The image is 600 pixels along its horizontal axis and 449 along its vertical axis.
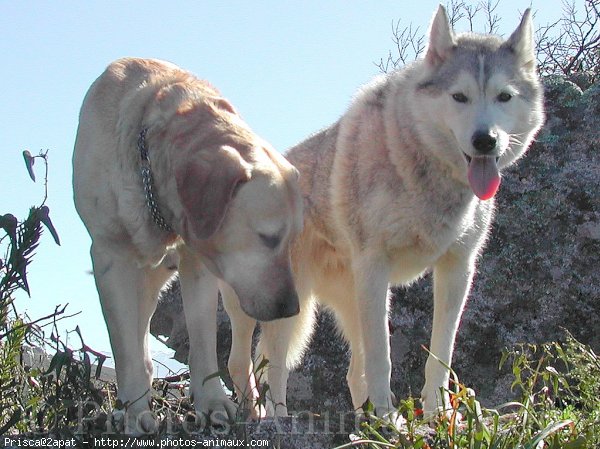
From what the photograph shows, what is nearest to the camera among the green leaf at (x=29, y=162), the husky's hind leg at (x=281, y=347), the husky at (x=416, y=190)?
the green leaf at (x=29, y=162)

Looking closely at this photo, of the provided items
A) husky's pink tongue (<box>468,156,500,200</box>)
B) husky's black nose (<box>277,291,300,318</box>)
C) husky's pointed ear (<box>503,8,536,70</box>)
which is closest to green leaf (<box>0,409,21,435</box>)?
husky's black nose (<box>277,291,300,318</box>)

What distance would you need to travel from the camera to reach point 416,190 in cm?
422

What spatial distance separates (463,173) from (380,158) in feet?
1.25

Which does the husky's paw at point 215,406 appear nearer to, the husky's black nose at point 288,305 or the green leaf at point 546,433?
the husky's black nose at point 288,305

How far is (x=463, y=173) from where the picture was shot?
429 cm

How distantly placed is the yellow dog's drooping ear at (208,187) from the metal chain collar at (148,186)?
0.21 meters

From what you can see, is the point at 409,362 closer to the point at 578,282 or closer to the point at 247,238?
the point at 578,282

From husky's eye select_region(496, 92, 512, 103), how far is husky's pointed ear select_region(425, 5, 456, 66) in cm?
33

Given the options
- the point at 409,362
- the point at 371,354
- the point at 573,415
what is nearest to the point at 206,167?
the point at 371,354

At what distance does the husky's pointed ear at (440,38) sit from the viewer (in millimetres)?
4375

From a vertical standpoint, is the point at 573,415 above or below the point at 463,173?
below

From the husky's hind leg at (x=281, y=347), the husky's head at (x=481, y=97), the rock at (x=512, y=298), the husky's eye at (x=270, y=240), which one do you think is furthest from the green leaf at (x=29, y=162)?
the rock at (x=512, y=298)

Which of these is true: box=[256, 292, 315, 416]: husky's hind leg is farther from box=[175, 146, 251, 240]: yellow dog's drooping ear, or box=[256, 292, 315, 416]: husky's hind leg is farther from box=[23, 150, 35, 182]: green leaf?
box=[23, 150, 35, 182]: green leaf

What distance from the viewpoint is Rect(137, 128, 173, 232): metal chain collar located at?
3.50 meters
